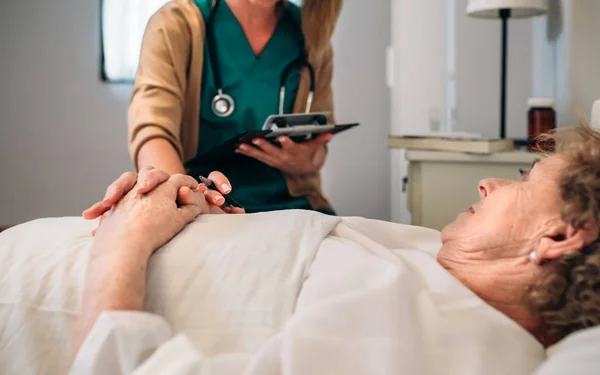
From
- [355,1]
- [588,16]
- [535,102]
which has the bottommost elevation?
[535,102]

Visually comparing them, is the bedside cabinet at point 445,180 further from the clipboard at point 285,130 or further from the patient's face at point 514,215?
the patient's face at point 514,215

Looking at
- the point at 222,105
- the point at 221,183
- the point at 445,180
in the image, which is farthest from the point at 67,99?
the point at 221,183

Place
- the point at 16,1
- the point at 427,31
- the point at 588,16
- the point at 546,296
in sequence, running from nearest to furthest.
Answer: the point at 546,296 → the point at 588,16 → the point at 427,31 → the point at 16,1

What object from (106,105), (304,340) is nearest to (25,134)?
(106,105)

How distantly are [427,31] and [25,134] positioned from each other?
6.02 ft

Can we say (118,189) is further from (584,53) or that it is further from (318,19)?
(584,53)

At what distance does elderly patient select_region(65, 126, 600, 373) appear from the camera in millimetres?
734

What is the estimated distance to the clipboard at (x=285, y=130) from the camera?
143cm

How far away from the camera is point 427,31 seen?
2588 mm

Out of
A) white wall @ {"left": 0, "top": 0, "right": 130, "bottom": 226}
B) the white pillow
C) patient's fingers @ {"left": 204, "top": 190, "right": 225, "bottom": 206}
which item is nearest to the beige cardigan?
patient's fingers @ {"left": 204, "top": 190, "right": 225, "bottom": 206}

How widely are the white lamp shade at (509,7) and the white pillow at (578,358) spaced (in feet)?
4.92

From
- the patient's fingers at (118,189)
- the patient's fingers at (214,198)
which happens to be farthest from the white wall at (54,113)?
the patient's fingers at (118,189)

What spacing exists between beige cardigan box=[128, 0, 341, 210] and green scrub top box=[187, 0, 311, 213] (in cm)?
3

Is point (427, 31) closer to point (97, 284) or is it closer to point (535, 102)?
point (535, 102)
